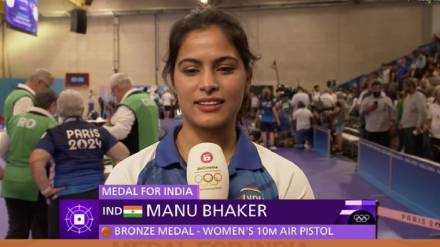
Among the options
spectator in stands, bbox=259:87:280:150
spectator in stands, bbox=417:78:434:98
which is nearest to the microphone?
spectator in stands, bbox=417:78:434:98

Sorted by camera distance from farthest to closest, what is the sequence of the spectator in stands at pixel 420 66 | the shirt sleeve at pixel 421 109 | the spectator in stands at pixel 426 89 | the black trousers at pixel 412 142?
the spectator in stands at pixel 420 66 < the spectator in stands at pixel 426 89 < the black trousers at pixel 412 142 < the shirt sleeve at pixel 421 109

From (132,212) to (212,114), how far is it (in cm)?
37

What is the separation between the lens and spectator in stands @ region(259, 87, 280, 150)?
1059 centimetres

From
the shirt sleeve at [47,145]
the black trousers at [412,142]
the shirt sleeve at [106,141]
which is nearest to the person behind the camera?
the shirt sleeve at [47,145]

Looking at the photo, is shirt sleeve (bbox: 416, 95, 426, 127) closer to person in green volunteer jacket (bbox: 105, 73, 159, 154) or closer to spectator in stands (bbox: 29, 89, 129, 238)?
person in green volunteer jacket (bbox: 105, 73, 159, 154)

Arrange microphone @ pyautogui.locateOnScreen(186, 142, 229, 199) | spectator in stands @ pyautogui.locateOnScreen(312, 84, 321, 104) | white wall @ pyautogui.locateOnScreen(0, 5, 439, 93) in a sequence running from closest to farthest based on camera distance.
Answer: microphone @ pyautogui.locateOnScreen(186, 142, 229, 199)
spectator in stands @ pyautogui.locateOnScreen(312, 84, 321, 104)
white wall @ pyautogui.locateOnScreen(0, 5, 439, 93)

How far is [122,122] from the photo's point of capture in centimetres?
372

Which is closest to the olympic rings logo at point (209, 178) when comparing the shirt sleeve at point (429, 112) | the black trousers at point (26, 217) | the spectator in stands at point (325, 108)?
the black trousers at point (26, 217)

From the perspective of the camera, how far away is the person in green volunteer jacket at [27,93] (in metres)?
3.77

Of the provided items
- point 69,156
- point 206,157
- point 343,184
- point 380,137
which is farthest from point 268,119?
point 206,157

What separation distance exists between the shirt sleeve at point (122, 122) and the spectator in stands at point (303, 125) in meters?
7.26

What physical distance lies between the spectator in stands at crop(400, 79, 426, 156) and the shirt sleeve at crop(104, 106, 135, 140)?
473 cm

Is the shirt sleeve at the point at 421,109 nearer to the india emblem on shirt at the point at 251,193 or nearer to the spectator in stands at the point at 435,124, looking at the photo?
the spectator in stands at the point at 435,124

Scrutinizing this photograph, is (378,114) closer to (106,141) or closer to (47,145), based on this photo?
(106,141)
